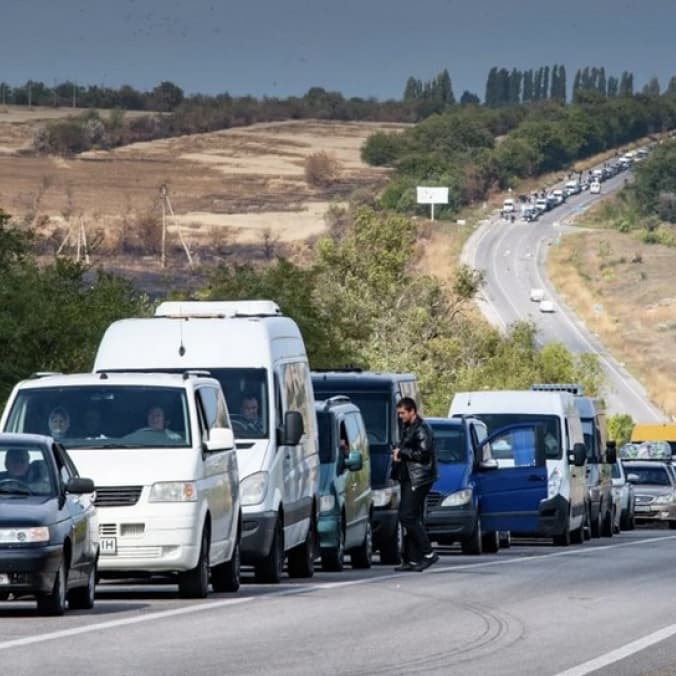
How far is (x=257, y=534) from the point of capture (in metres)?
22.4

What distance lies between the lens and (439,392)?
92.4 meters

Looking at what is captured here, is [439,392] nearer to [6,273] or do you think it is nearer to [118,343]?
[6,273]

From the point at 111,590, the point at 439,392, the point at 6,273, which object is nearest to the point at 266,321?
the point at 111,590

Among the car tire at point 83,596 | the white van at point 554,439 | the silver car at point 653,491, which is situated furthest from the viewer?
the silver car at point 653,491

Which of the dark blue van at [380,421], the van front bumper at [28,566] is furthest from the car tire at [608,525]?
the van front bumper at [28,566]

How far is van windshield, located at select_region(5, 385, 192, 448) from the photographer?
67.5ft

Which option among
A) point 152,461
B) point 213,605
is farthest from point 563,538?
point 213,605

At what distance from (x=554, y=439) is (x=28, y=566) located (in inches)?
802

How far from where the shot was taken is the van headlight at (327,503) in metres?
26.0

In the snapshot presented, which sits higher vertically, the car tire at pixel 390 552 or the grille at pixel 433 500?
the grille at pixel 433 500

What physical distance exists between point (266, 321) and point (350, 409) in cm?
410

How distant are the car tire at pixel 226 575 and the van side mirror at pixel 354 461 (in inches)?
191

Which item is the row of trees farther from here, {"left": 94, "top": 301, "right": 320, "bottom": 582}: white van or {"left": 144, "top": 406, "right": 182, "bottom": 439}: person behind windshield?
{"left": 144, "top": 406, "right": 182, "bottom": 439}: person behind windshield

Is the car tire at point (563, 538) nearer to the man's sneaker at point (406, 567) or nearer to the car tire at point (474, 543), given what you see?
the car tire at point (474, 543)
